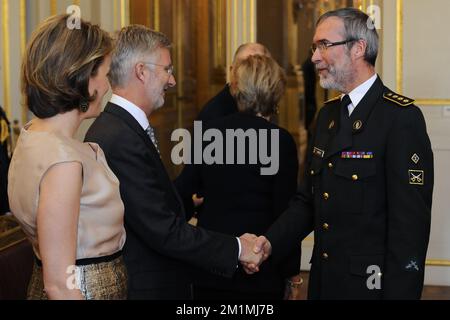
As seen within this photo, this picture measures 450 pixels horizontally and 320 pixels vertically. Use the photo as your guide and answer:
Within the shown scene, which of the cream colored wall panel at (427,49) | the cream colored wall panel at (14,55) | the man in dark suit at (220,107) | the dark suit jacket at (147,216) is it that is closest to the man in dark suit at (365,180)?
the dark suit jacket at (147,216)

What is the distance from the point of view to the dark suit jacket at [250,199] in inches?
122

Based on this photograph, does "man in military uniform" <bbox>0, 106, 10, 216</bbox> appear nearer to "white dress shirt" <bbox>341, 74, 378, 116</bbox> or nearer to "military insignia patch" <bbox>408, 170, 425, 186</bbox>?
"white dress shirt" <bbox>341, 74, 378, 116</bbox>

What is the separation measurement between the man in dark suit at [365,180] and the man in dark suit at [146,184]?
406mm

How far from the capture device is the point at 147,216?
2.44 m

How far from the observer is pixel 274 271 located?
10.3 ft

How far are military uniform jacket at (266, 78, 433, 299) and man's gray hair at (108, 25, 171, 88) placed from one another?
747 millimetres

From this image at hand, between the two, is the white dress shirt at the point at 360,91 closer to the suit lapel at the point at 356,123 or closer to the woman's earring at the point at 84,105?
the suit lapel at the point at 356,123

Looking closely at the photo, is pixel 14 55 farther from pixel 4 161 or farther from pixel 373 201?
pixel 373 201

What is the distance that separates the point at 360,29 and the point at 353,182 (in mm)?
560

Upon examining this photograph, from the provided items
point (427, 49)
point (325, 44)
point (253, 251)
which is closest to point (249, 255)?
point (253, 251)

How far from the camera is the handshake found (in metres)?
2.83
